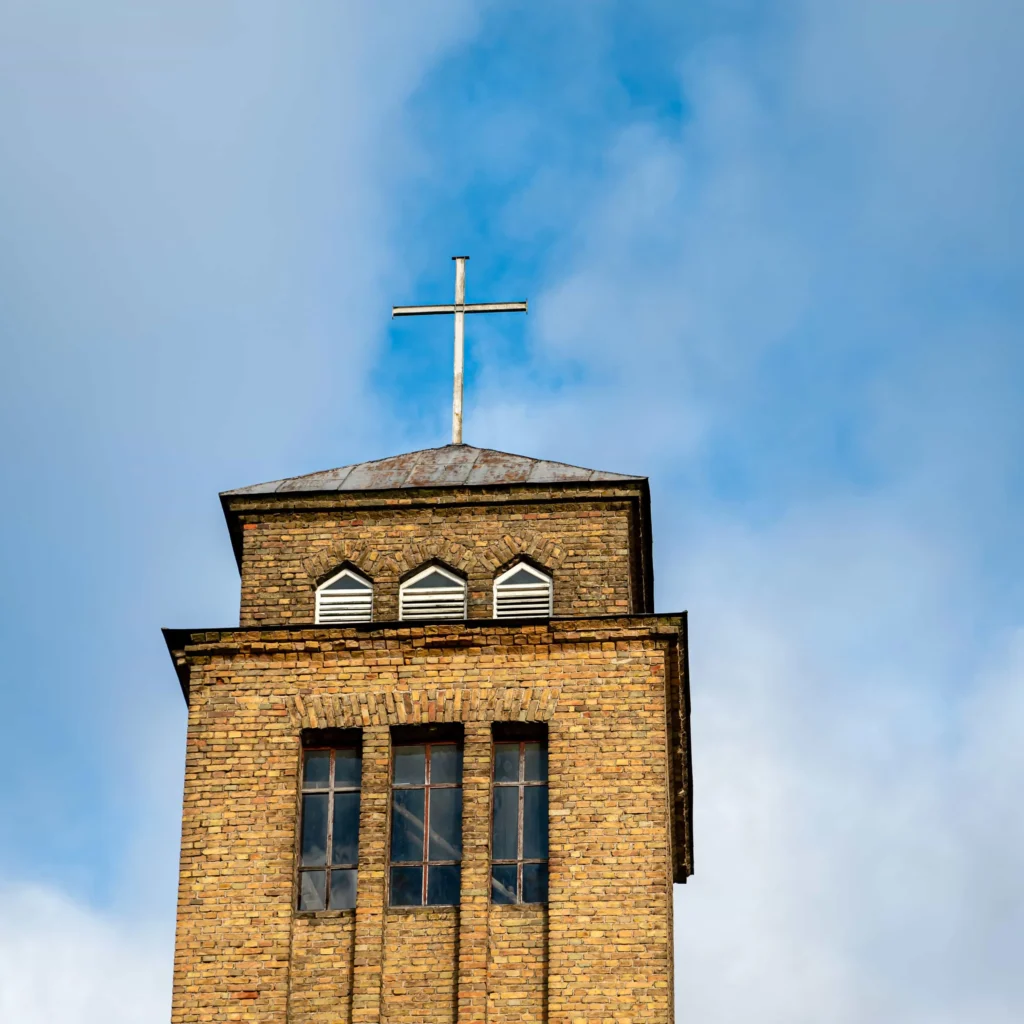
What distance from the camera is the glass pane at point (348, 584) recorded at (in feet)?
116

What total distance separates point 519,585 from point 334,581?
7.50ft

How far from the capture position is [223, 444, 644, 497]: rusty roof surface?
35.9m

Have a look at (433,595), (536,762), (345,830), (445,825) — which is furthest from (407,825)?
(433,595)

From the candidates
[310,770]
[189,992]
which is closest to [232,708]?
[310,770]

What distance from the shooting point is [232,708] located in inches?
1331

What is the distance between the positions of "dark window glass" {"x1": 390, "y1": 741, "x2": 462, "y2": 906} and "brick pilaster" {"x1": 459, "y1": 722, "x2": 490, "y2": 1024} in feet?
0.68

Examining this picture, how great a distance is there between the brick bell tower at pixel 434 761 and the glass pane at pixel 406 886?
1.0 inches

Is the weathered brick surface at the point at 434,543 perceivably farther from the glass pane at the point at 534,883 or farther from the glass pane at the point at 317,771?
the glass pane at the point at 534,883

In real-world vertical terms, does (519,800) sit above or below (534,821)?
above

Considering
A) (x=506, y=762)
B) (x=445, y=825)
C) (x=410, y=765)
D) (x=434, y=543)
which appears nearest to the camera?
(x=445, y=825)

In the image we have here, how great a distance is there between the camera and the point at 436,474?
36.4m

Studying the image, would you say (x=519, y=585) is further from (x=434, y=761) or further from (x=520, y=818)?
(x=520, y=818)

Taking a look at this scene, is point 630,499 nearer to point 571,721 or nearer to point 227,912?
point 571,721

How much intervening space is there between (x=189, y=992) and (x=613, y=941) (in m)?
4.71
